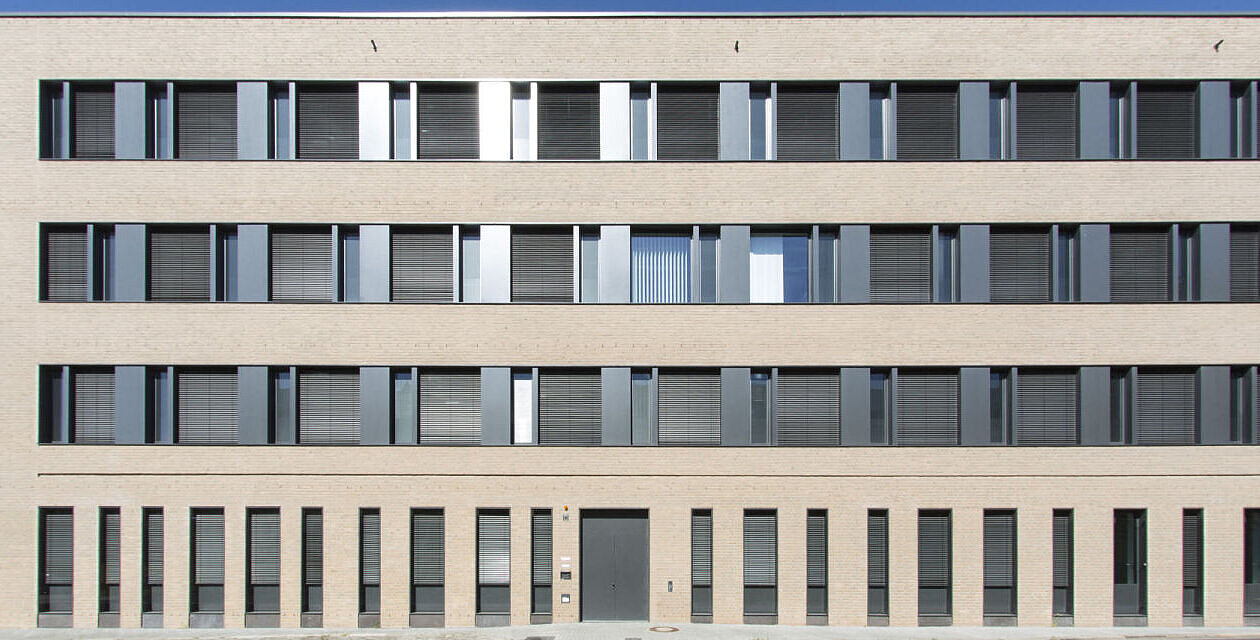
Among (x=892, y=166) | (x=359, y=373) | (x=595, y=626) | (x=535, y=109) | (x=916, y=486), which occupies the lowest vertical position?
(x=595, y=626)

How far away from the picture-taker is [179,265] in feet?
67.6

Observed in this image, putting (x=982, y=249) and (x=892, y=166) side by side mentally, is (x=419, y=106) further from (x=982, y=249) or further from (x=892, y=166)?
(x=982, y=249)

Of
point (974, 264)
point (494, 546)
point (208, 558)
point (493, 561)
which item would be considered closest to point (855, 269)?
point (974, 264)

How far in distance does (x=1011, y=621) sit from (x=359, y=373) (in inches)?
696

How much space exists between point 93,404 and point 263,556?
232 inches

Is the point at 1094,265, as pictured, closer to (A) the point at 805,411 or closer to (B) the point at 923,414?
(B) the point at 923,414

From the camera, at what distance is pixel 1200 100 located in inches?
809

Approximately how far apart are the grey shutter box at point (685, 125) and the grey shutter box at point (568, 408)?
20.4ft

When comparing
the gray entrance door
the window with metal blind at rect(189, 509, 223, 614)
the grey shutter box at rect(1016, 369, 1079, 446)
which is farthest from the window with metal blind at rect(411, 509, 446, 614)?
the grey shutter box at rect(1016, 369, 1079, 446)

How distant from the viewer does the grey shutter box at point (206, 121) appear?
20.8m

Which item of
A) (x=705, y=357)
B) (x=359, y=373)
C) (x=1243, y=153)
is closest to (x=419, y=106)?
(x=359, y=373)

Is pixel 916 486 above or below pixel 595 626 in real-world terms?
above

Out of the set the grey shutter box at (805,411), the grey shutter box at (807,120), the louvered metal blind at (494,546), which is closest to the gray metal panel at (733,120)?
the grey shutter box at (807,120)

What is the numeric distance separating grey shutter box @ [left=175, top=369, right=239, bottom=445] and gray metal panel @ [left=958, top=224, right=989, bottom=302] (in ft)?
61.9
